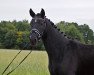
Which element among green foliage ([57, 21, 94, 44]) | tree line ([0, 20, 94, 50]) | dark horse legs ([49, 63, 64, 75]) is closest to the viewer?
dark horse legs ([49, 63, 64, 75])

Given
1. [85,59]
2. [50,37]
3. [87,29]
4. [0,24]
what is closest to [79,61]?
[85,59]

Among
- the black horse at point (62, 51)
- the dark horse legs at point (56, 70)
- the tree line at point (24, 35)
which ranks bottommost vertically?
the tree line at point (24, 35)

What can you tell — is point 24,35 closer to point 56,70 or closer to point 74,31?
point 56,70

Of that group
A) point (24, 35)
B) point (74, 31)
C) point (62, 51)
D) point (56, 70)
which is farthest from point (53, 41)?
point (74, 31)

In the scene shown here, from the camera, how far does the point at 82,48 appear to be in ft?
29.2

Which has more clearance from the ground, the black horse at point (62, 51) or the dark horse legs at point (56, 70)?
the black horse at point (62, 51)

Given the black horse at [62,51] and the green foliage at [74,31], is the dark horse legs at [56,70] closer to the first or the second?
the black horse at [62,51]

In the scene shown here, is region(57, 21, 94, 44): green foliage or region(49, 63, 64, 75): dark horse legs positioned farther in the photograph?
region(57, 21, 94, 44): green foliage

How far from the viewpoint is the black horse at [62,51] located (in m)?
8.45

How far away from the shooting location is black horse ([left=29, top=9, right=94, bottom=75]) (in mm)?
8453

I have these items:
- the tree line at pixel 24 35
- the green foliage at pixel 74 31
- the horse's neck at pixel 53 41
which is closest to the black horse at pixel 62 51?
the horse's neck at pixel 53 41

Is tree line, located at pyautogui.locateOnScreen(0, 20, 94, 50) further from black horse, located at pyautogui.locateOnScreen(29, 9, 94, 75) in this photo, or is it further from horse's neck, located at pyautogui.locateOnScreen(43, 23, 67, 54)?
black horse, located at pyautogui.locateOnScreen(29, 9, 94, 75)

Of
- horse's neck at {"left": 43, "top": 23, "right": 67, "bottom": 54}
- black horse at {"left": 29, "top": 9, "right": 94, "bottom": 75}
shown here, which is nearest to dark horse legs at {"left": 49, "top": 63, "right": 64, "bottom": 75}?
black horse at {"left": 29, "top": 9, "right": 94, "bottom": 75}

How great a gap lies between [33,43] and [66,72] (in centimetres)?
123
